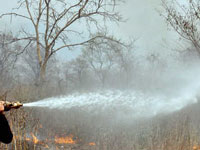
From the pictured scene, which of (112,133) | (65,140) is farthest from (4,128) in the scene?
(65,140)

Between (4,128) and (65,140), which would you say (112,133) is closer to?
(65,140)

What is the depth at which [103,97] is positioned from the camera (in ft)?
37.7

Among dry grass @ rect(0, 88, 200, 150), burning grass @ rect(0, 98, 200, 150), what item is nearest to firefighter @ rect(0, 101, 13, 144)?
burning grass @ rect(0, 98, 200, 150)

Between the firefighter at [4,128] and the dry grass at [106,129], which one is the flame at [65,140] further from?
the firefighter at [4,128]

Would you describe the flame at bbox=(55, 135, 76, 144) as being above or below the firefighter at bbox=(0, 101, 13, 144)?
below

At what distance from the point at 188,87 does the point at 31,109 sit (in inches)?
360

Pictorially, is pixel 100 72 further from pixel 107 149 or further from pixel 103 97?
pixel 107 149

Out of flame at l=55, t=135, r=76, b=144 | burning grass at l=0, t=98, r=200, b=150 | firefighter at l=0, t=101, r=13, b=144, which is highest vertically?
firefighter at l=0, t=101, r=13, b=144

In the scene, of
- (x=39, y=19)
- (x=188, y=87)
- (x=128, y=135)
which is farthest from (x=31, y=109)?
(x=188, y=87)

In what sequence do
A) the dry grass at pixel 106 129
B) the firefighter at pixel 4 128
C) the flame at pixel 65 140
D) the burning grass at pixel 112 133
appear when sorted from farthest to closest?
1. the flame at pixel 65 140
2. the dry grass at pixel 106 129
3. the burning grass at pixel 112 133
4. the firefighter at pixel 4 128

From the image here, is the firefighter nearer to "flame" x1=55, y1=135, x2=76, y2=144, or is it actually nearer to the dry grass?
the dry grass

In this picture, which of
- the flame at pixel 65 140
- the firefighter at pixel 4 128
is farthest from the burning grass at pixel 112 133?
the firefighter at pixel 4 128

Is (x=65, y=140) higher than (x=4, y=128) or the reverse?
the reverse

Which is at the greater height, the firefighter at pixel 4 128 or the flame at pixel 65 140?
the firefighter at pixel 4 128
